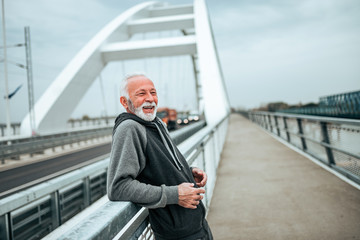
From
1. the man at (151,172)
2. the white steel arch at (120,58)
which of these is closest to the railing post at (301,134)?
the white steel arch at (120,58)

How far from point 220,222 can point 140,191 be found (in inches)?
97.0

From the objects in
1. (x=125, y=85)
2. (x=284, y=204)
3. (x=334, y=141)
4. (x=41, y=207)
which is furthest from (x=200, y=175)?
(x=334, y=141)

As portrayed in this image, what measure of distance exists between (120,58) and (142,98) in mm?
17274

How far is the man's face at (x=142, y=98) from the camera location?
1506 millimetres

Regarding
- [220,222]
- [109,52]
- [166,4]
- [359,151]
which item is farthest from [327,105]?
[220,222]

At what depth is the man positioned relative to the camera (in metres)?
1.32

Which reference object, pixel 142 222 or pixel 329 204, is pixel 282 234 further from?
pixel 142 222

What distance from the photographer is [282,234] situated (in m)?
3.12

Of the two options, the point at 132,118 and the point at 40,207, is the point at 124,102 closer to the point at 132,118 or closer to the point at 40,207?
the point at 132,118

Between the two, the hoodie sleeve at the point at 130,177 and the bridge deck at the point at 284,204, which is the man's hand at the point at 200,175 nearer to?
the hoodie sleeve at the point at 130,177

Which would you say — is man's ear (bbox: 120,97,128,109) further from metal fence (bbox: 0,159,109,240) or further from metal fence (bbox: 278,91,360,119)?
metal fence (bbox: 278,91,360,119)

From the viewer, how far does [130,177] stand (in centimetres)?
134

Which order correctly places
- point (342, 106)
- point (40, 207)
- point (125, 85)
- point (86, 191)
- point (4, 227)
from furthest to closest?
point (342, 106)
point (86, 191)
point (40, 207)
point (4, 227)
point (125, 85)

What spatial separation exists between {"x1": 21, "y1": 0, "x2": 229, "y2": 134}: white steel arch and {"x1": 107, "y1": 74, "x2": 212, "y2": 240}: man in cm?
1305
